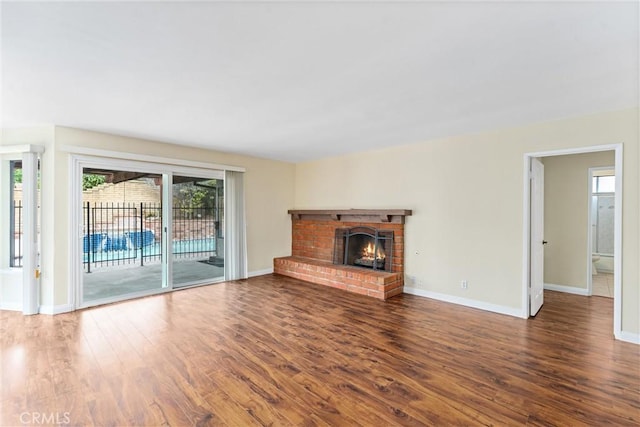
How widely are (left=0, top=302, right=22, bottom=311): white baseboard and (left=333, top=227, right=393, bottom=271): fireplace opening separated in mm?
4628

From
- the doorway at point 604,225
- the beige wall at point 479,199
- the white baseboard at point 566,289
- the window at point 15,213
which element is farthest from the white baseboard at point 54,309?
the doorway at point 604,225

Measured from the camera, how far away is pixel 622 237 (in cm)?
305

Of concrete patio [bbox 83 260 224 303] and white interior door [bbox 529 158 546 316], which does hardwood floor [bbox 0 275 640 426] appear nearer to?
white interior door [bbox 529 158 546 316]

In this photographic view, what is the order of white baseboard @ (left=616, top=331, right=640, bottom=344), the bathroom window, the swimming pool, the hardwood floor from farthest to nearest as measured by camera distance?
the bathroom window → the swimming pool → white baseboard @ (left=616, top=331, right=640, bottom=344) → the hardwood floor

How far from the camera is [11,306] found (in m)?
3.91

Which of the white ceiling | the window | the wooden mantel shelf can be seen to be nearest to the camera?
the white ceiling

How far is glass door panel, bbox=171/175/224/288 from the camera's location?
4.98 metres

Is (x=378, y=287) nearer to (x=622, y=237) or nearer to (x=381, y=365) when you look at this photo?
(x=381, y=365)

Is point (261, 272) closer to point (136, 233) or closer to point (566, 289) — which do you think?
point (136, 233)

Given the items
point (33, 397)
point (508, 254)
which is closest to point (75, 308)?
point (33, 397)

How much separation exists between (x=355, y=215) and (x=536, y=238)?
2672 mm

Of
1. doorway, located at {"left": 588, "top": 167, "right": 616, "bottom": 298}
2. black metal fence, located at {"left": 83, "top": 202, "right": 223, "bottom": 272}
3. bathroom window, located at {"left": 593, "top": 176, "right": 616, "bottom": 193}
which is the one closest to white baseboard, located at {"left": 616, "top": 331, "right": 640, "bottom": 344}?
doorway, located at {"left": 588, "top": 167, "right": 616, "bottom": 298}

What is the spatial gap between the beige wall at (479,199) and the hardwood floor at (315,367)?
0.54m

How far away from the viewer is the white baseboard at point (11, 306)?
389cm
